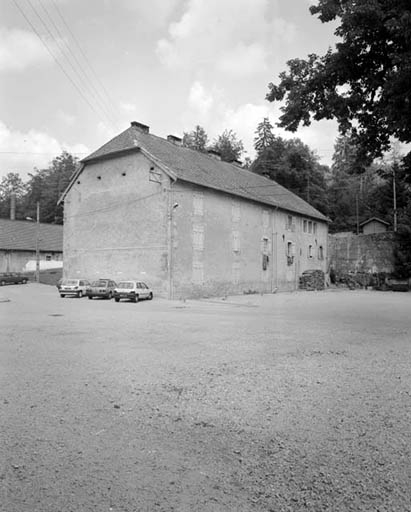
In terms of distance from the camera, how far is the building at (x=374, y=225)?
6136 cm

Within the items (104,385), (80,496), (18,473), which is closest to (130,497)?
(80,496)

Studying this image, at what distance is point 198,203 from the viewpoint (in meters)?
30.5

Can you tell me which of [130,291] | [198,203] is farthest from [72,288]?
[198,203]

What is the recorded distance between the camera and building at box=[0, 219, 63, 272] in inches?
1955

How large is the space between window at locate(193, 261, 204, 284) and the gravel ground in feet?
63.4

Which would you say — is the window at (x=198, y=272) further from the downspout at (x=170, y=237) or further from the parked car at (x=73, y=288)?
the parked car at (x=73, y=288)

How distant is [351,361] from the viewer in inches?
345

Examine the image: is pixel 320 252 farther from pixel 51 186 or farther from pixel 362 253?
pixel 51 186

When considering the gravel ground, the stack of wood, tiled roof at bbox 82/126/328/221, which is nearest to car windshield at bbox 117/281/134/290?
tiled roof at bbox 82/126/328/221

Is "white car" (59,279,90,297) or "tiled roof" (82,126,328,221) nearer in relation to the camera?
"white car" (59,279,90,297)

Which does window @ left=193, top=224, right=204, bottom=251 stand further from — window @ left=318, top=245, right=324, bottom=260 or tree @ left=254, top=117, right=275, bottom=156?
tree @ left=254, top=117, right=275, bottom=156

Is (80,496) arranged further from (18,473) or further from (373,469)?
(373,469)

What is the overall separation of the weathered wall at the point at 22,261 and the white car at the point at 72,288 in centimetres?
2333

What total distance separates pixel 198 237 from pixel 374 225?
40621 millimetres
